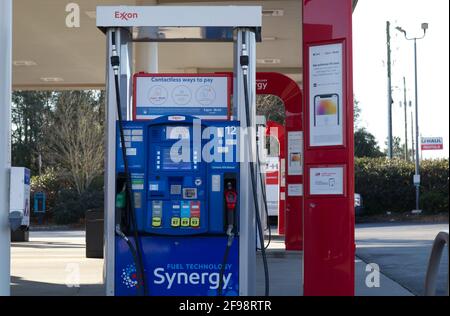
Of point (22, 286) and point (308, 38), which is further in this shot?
point (22, 286)

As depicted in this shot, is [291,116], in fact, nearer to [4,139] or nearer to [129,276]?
[129,276]

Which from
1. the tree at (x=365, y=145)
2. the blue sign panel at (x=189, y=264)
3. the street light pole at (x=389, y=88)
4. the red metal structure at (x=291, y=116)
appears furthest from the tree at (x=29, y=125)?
the blue sign panel at (x=189, y=264)

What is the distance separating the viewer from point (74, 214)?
128 ft

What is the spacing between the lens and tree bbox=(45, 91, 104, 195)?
138 ft

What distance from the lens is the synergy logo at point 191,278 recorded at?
6.91 metres

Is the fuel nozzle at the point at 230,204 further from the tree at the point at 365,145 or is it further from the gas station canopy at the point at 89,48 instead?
the tree at the point at 365,145

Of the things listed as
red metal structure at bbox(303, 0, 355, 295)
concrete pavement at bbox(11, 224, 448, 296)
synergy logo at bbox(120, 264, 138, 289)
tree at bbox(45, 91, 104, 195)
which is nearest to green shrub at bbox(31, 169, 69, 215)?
tree at bbox(45, 91, 104, 195)

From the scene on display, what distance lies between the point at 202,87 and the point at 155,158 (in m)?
0.83

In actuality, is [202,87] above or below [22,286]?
above

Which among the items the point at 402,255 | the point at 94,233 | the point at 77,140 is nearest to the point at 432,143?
the point at 77,140

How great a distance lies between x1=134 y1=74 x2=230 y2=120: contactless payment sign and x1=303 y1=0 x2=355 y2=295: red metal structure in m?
1.10

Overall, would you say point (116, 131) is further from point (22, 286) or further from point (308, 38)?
point (22, 286)

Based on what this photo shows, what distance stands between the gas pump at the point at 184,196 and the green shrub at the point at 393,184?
29.9 m
